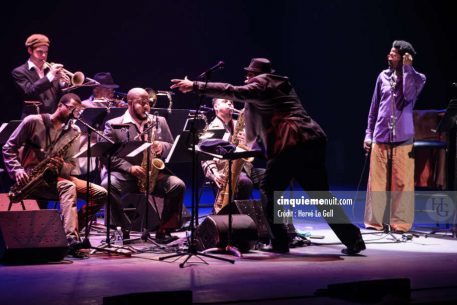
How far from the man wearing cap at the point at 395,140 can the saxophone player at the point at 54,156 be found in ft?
10.8

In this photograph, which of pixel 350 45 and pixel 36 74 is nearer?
pixel 36 74

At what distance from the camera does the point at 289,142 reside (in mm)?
6367

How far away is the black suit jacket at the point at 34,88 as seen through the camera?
8.16m

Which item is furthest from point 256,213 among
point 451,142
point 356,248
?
point 451,142

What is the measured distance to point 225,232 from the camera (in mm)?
6555

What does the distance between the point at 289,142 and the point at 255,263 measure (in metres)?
1.11

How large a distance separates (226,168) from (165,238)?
1.04 metres

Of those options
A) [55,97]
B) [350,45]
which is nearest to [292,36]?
[350,45]

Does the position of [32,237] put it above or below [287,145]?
below

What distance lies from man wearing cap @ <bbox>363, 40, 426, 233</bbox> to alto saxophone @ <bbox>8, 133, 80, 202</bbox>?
3.72 meters

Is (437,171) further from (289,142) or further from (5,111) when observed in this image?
(5,111)

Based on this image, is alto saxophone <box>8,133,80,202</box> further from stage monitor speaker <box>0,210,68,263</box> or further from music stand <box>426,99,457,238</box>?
music stand <box>426,99,457,238</box>

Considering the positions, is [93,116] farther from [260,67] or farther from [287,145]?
[287,145]

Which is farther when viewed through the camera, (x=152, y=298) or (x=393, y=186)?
(x=393, y=186)
